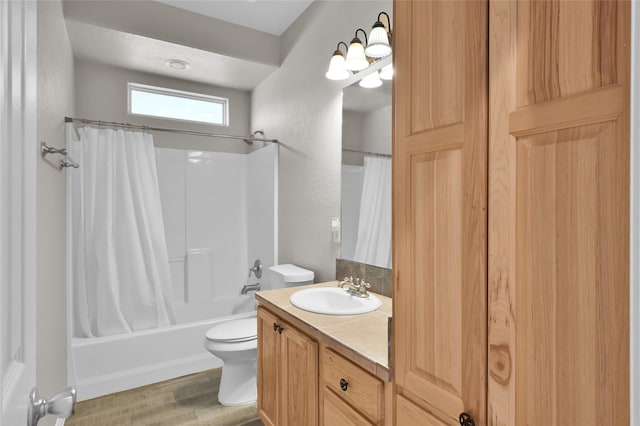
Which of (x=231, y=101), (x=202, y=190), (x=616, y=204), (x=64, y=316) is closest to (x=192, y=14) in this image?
(x=231, y=101)

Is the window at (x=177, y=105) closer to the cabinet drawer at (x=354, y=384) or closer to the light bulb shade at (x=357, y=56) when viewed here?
the light bulb shade at (x=357, y=56)

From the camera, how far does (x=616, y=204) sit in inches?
21.7

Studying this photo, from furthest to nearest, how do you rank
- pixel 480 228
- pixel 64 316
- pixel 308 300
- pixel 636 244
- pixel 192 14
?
pixel 192 14, pixel 64 316, pixel 308 300, pixel 480 228, pixel 636 244

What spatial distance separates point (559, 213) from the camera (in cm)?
62

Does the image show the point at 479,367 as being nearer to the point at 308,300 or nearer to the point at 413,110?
the point at 413,110

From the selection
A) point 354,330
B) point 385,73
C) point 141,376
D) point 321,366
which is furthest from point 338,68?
point 141,376

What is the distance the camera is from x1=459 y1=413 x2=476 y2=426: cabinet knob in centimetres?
77

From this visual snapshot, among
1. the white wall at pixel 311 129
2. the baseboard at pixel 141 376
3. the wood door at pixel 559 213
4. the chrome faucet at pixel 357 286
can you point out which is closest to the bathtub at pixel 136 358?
the baseboard at pixel 141 376

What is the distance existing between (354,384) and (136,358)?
208cm

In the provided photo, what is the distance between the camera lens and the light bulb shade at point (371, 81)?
188cm

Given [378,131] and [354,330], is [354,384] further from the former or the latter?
[378,131]

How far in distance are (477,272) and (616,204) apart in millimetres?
290

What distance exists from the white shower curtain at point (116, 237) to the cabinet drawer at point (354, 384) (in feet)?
6.75

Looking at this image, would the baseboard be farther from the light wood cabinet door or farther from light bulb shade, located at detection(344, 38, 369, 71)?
light bulb shade, located at detection(344, 38, 369, 71)
